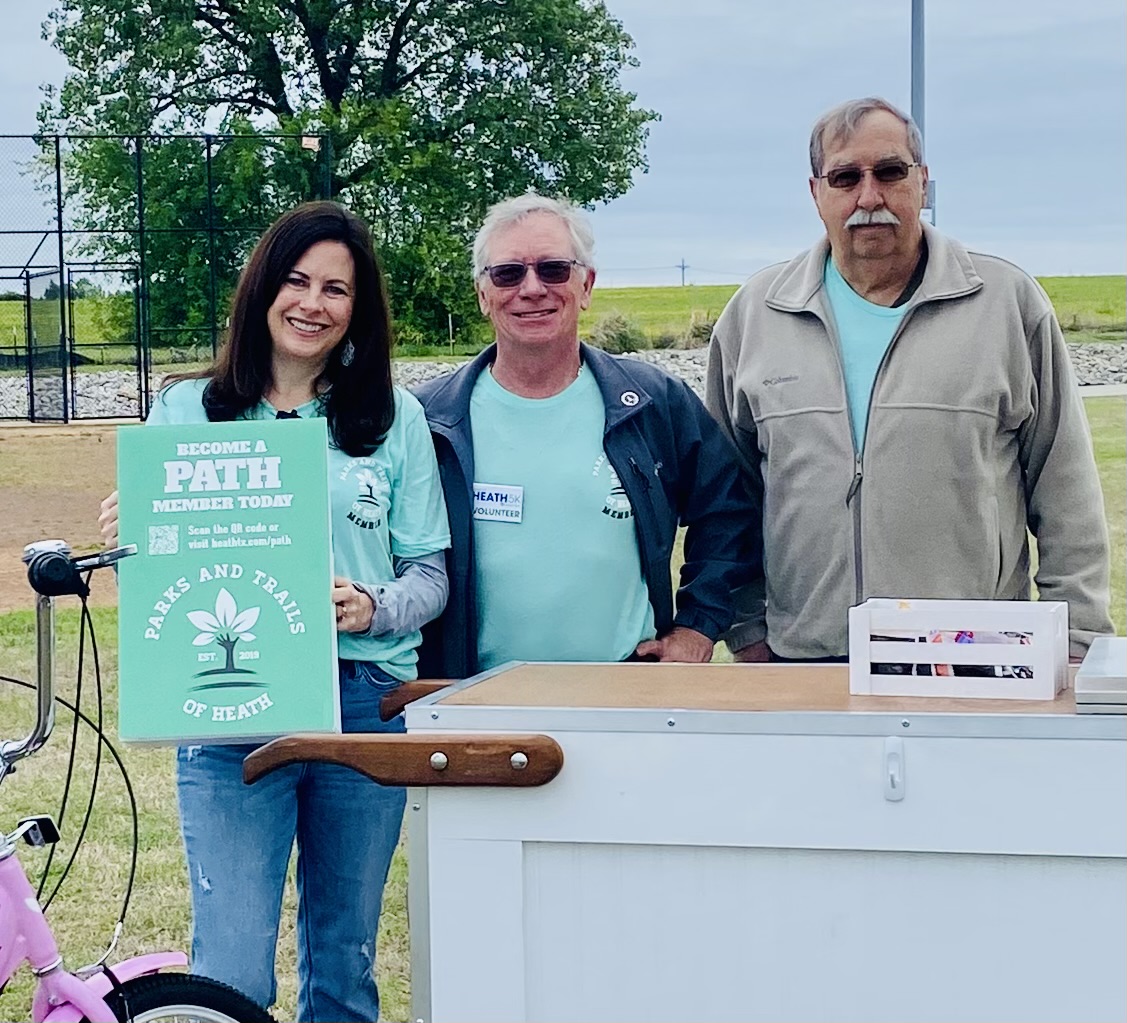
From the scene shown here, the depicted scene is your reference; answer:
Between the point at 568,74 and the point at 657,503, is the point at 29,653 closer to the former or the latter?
the point at 657,503

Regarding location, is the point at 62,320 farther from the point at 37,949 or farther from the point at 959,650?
the point at 959,650

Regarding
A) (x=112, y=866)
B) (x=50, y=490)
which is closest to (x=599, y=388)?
(x=112, y=866)

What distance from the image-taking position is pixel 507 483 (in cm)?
264

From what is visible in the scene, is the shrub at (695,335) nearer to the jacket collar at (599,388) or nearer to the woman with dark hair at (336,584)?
the jacket collar at (599,388)

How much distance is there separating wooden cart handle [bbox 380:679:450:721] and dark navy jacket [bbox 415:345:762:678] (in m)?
0.23

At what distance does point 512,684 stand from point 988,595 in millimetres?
1115

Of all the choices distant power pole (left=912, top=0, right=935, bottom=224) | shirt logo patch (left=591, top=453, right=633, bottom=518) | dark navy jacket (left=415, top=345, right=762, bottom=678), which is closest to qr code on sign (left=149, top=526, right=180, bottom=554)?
dark navy jacket (left=415, top=345, right=762, bottom=678)

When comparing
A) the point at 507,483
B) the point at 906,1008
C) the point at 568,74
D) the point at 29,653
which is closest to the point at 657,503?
the point at 507,483

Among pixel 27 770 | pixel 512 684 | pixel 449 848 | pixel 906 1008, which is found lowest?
pixel 27 770

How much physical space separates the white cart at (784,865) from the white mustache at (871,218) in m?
1.14

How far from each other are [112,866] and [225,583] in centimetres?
346

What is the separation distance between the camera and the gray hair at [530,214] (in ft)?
8.96

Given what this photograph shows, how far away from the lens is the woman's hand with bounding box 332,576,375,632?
2303 mm

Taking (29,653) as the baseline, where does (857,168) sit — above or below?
above
